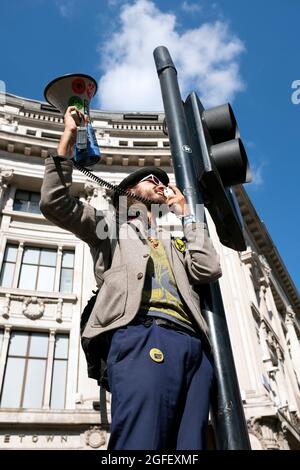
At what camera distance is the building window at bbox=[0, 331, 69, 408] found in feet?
43.8

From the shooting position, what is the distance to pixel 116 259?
2600 millimetres

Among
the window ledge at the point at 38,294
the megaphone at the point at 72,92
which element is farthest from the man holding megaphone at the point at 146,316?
the window ledge at the point at 38,294

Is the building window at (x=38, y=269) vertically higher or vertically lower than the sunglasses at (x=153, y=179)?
higher

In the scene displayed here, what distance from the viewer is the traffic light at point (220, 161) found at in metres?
2.55

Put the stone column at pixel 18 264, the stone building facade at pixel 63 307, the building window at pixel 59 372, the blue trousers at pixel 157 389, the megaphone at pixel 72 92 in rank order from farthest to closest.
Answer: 1. the stone column at pixel 18 264
2. the building window at pixel 59 372
3. the stone building facade at pixel 63 307
4. the megaphone at pixel 72 92
5. the blue trousers at pixel 157 389

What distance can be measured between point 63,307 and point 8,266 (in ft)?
9.49

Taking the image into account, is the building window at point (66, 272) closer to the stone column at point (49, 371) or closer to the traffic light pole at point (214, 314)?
the stone column at point (49, 371)

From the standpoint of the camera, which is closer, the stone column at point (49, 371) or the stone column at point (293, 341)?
the stone column at point (49, 371)

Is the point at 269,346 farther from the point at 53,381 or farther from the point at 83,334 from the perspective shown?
the point at 83,334

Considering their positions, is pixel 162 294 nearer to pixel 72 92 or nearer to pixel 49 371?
pixel 72 92

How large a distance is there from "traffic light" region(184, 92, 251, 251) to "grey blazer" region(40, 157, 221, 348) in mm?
210

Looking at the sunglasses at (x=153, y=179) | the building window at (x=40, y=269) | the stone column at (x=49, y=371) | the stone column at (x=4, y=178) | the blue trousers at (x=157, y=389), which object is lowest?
the blue trousers at (x=157, y=389)

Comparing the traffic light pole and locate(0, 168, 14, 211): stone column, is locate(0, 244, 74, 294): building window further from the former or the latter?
the traffic light pole

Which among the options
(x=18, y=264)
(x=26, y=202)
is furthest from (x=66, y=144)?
(x=26, y=202)
